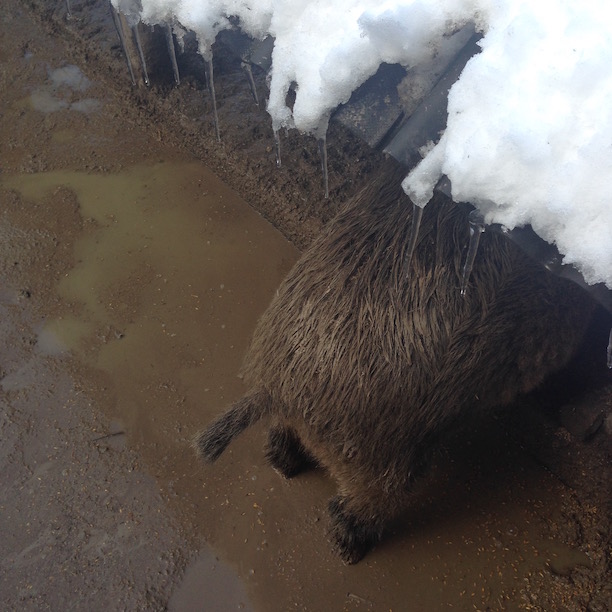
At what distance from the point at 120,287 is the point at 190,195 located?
73 cm

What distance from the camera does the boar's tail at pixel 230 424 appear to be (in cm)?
201

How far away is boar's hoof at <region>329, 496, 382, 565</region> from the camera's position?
7.03 ft

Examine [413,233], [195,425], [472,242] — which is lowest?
[195,425]

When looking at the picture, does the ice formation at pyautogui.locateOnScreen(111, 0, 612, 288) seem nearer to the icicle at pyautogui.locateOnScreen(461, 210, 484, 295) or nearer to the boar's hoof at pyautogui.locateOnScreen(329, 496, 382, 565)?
the icicle at pyautogui.locateOnScreen(461, 210, 484, 295)

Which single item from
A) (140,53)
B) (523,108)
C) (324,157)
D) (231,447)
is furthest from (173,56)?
(523,108)

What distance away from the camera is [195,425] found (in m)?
2.59

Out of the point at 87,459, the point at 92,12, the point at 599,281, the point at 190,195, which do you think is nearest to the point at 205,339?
the point at 87,459

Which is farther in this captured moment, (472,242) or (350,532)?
(350,532)

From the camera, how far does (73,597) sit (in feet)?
7.02

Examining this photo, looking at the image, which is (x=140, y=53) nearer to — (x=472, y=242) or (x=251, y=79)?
(x=251, y=79)

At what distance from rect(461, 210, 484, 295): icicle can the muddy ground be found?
75 cm

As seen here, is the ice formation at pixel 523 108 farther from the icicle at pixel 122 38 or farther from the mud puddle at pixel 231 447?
the icicle at pixel 122 38

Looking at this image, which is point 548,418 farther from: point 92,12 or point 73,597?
point 92,12

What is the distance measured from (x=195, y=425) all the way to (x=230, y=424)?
2.01ft
